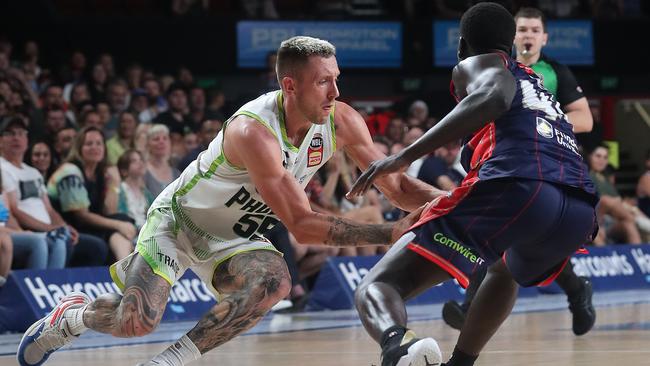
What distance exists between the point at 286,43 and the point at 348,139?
2.09 ft

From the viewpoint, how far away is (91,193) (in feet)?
34.4

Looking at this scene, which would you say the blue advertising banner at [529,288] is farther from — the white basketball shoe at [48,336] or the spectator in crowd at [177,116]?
the white basketball shoe at [48,336]

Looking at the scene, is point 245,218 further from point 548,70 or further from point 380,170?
point 548,70

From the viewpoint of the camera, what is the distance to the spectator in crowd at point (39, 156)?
10.4 meters

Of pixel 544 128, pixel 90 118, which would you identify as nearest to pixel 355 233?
pixel 544 128

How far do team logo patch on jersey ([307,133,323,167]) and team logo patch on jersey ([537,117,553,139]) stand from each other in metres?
1.22

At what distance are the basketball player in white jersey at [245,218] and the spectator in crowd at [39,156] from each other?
4404 mm

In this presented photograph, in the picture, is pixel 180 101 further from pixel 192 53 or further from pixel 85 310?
pixel 85 310

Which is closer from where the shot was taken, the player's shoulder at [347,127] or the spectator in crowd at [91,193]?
the player's shoulder at [347,127]

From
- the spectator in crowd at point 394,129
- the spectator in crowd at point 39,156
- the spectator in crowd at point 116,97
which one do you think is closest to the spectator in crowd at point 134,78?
the spectator in crowd at point 116,97

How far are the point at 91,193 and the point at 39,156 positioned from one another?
21.3 inches

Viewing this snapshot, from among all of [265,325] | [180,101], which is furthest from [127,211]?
[180,101]

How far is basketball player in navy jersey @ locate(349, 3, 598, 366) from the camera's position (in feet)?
15.5

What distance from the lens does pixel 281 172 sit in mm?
5246
